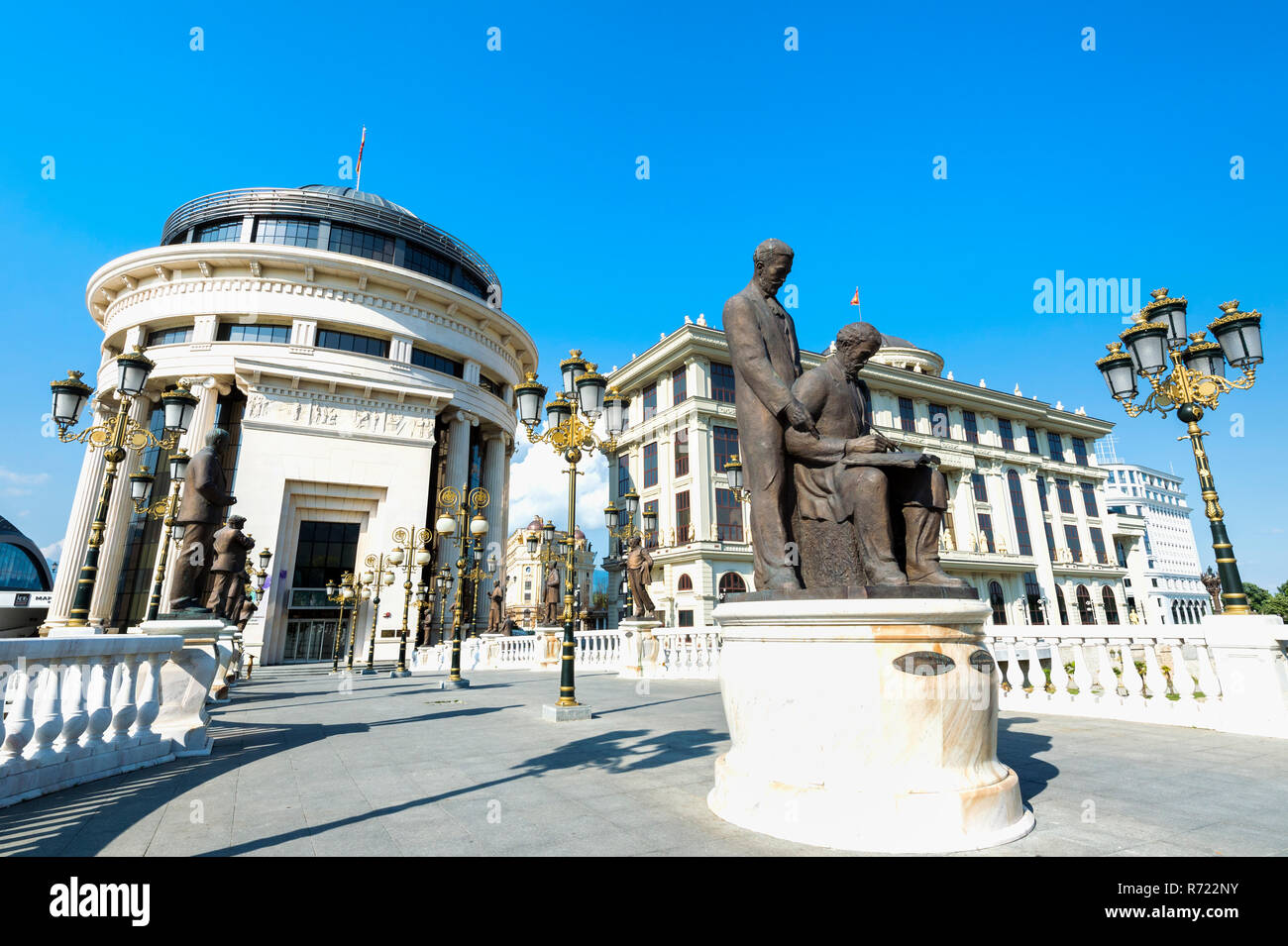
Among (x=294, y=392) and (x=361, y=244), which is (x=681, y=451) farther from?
(x=361, y=244)

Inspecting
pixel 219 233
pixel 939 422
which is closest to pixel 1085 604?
pixel 939 422

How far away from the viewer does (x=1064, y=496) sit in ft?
172

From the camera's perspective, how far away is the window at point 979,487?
155 ft

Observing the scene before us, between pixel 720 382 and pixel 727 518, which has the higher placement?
pixel 720 382

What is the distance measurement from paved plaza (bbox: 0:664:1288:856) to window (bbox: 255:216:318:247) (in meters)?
37.6

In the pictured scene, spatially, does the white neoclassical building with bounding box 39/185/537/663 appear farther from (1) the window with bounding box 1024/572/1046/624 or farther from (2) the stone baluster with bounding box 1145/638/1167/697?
(1) the window with bounding box 1024/572/1046/624

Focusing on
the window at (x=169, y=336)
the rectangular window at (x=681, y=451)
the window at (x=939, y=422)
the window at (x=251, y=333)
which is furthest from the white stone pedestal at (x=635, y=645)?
the window at (x=939, y=422)

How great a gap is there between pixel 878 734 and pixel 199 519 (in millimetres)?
9514

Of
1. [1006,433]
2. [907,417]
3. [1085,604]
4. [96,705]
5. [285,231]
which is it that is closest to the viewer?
[96,705]

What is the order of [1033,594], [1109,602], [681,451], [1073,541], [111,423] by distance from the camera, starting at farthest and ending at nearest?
[1073,541]
[1109,602]
[1033,594]
[681,451]
[111,423]

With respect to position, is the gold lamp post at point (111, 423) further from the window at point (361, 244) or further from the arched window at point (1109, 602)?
the arched window at point (1109, 602)

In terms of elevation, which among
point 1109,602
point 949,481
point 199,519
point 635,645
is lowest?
point 635,645

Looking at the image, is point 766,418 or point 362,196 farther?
point 362,196
